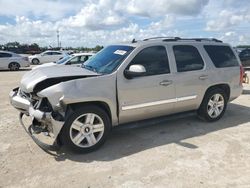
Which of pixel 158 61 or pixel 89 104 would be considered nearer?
pixel 89 104

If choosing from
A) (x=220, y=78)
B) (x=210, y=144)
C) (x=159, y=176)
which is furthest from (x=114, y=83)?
(x=220, y=78)

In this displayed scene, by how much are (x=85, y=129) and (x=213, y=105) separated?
3130 mm

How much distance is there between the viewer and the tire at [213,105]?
19.9 ft

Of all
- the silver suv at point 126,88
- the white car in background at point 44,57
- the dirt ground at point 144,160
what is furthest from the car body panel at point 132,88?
the white car in background at point 44,57

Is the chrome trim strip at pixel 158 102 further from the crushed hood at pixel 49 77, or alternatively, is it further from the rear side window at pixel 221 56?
the rear side window at pixel 221 56

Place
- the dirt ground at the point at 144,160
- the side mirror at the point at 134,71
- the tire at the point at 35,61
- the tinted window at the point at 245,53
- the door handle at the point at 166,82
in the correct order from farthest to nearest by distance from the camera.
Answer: the tire at the point at 35,61
the tinted window at the point at 245,53
the door handle at the point at 166,82
the side mirror at the point at 134,71
the dirt ground at the point at 144,160

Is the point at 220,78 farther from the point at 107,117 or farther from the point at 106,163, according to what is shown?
the point at 106,163

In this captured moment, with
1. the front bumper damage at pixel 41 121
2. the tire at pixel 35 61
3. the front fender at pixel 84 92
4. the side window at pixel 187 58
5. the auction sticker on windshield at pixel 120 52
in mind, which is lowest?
the tire at pixel 35 61

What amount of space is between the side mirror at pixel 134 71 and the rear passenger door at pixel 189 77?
100 centimetres

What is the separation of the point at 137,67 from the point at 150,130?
1.57 m

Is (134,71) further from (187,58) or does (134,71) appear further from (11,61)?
(11,61)

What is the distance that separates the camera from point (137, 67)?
470 centimetres

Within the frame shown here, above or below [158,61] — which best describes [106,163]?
below

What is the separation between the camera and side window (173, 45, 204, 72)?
5537 mm
